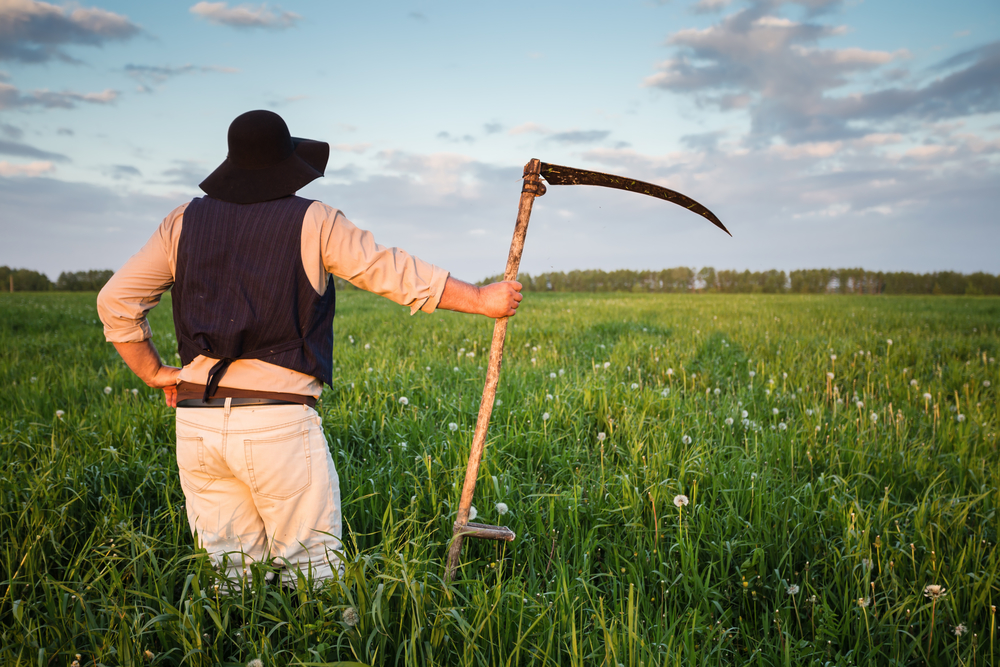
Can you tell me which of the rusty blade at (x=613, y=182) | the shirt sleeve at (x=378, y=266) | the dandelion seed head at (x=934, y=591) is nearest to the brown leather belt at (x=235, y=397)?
the shirt sleeve at (x=378, y=266)

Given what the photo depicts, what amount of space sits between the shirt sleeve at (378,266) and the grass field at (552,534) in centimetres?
113

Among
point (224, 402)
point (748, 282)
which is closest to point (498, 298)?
point (224, 402)

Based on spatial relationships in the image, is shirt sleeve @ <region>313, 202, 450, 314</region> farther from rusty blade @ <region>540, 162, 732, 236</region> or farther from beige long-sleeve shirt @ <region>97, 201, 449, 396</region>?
rusty blade @ <region>540, 162, 732, 236</region>

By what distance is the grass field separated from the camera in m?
2.10

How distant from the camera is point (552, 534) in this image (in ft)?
9.59

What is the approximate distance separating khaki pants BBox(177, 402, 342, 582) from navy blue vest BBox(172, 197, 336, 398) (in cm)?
22

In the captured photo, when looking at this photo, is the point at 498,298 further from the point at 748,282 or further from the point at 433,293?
the point at 748,282

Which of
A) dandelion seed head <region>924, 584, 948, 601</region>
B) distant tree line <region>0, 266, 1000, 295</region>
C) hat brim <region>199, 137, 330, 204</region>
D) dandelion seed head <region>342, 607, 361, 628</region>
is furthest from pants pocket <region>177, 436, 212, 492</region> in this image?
distant tree line <region>0, 266, 1000, 295</region>

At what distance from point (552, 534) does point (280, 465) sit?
1.55 metres

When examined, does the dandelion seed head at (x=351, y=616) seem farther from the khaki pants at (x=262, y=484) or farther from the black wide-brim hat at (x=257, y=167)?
the black wide-brim hat at (x=257, y=167)

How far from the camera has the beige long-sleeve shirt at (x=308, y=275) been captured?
7.28ft

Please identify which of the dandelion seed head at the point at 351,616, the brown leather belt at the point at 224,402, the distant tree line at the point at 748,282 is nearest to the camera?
the dandelion seed head at the point at 351,616

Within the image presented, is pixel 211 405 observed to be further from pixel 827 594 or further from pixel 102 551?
pixel 827 594

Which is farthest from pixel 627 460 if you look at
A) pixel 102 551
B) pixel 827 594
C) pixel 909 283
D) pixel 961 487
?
pixel 909 283
